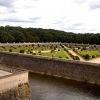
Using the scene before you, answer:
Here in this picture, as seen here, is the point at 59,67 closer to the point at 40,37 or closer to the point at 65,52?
the point at 65,52

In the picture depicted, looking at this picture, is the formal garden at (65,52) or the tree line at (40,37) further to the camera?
the tree line at (40,37)

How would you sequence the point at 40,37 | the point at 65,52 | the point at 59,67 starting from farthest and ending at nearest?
the point at 40,37, the point at 65,52, the point at 59,67

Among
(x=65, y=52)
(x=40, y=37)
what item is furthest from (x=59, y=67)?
(x=40, y=37)

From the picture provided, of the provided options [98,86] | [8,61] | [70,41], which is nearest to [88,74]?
[98,86]

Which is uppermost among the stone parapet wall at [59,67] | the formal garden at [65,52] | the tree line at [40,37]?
the tree line at [40,37]

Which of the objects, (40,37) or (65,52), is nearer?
(65,52)

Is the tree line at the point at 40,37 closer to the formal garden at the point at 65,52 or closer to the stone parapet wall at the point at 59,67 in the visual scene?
the formal garden at the point at 65,52

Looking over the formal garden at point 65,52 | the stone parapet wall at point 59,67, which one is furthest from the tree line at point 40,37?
the stone parapet wall at point 59,67

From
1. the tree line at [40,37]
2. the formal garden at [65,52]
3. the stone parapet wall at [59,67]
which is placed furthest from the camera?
the tree line at [40,37]

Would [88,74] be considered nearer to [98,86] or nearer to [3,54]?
[98,86]

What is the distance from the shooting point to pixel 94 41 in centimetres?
6378

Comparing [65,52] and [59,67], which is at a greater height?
[65,52]

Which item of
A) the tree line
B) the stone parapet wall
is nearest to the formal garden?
the stone parapet wall

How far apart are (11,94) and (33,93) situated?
468cm
